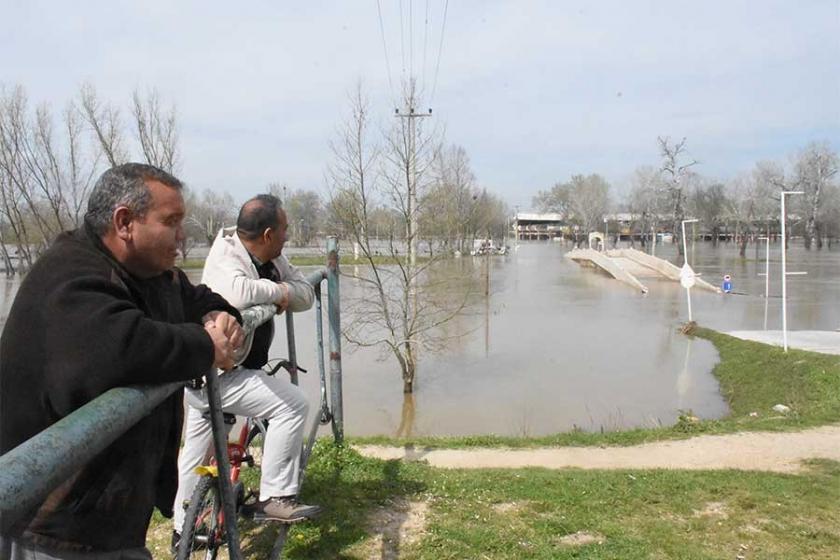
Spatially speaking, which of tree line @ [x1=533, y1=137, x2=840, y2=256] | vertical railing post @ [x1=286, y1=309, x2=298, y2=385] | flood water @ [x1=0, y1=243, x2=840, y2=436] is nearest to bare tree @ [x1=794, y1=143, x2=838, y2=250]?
tree line @ [x1=533, y1=137, x2=840, y2=256]

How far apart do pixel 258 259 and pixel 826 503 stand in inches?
181

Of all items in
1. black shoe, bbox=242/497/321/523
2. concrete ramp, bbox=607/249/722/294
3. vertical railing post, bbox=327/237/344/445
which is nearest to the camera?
black shoe, bbox=242/497/321/523

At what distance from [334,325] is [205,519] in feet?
6.04

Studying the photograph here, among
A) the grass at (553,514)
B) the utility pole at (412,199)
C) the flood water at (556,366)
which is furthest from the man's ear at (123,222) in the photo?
the utility pole at (412,199)

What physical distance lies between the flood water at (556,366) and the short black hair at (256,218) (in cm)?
824

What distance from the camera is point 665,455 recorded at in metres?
6.59

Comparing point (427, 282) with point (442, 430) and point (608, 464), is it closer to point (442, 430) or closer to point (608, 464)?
point (442, 430)

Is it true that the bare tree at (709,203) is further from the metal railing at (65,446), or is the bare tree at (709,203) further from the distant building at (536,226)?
the metal railing at (65,446)

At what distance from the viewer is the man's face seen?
1717mm

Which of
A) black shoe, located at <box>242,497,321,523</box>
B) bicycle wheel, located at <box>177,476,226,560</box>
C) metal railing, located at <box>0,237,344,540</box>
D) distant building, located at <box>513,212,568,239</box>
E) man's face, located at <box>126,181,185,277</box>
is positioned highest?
distant building, located at <box>513,212,568,239</box>

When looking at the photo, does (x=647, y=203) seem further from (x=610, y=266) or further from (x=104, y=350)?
(x=104, y=350)

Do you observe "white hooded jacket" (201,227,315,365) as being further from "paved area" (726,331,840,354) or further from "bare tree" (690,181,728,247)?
"bare tree" (690,181,728,247)

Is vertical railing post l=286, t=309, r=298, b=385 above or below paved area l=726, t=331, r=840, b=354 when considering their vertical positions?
above

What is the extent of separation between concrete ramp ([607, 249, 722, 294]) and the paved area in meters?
14.0
